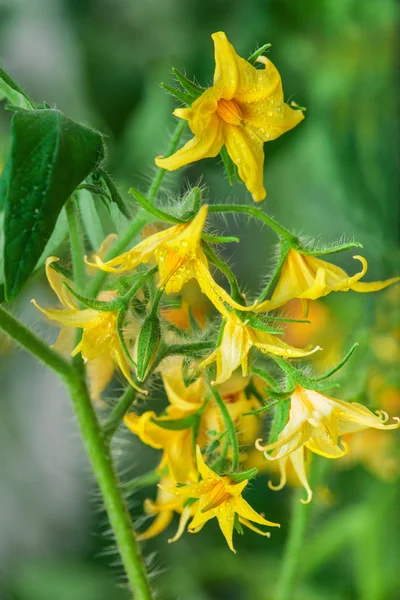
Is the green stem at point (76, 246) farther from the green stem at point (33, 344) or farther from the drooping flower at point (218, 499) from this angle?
the drooping flower at point (218, 499)

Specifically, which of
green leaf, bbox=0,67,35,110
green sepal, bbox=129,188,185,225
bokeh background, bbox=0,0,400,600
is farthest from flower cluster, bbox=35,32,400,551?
bokeh background, bbox=0,0,400,600

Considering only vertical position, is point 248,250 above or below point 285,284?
below

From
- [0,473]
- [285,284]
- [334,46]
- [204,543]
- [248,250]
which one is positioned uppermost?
[285,284]

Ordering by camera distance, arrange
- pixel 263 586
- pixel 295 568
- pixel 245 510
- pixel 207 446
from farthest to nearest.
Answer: pixel 263 586
pixel 295 568
pixel 207 446
pixel 245 510

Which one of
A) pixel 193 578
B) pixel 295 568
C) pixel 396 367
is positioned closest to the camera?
pixel 295 568

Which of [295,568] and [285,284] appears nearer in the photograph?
[285,284]

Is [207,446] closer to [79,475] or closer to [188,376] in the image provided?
[188,376]

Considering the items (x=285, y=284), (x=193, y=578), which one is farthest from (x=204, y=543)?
(x=285, y=284)

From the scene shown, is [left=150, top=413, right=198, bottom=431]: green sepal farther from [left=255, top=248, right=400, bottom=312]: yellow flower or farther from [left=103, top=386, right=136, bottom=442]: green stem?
[left=255, top=248, right=400, bottom=312]: yellow flower
